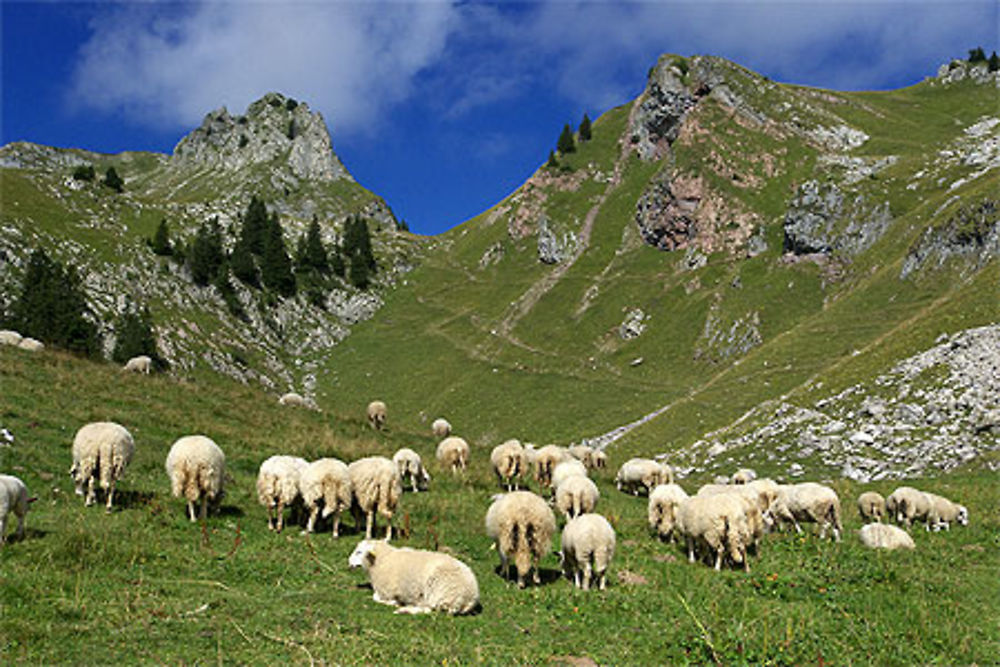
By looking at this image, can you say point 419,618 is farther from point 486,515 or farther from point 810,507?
point 810,507

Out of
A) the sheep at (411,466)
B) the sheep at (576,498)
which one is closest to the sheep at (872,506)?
the sheep at (576,498)

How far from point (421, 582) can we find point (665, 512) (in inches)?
382

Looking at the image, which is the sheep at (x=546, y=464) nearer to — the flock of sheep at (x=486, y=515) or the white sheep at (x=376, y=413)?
the flock of sheep at (x=486, y=515)

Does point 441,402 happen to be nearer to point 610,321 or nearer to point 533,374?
point 533,374

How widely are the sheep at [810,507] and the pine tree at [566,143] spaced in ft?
411

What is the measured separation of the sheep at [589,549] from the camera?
41.5 feet

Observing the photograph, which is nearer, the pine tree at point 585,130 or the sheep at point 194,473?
the sheep at point 194,473

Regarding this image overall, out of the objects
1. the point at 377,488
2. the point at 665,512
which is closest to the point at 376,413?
the point at 377,488

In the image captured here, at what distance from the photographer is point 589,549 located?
41.6 ft

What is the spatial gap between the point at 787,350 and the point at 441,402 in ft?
130

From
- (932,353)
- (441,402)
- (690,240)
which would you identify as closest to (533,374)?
(441,402)

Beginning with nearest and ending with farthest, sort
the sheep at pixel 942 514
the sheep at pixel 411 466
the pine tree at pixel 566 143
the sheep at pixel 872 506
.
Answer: the sheep at pixel 942 514 → the sheep at pixel 872 506 → the sheep at pixel 411 466 → the pine tree at pixel 566 143

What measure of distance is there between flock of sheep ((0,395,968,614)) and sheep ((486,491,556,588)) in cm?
2

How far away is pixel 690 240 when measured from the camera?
3738 inches
